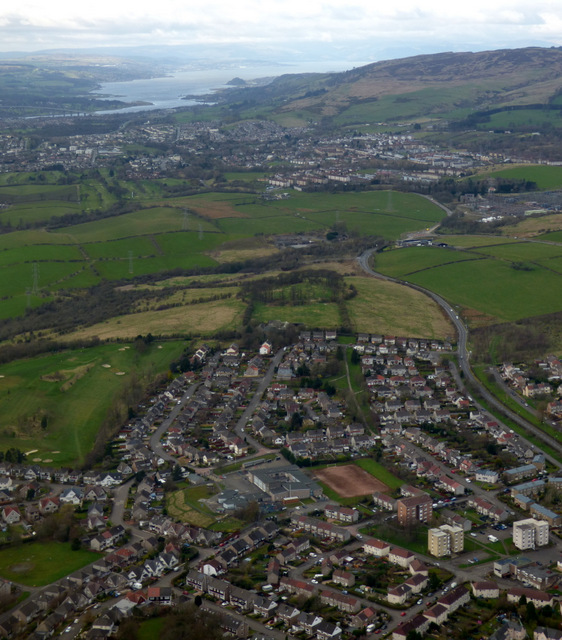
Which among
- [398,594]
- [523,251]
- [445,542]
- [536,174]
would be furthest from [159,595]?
[536,174]

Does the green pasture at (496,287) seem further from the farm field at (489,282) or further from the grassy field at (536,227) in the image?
the grassy field at (536,227)

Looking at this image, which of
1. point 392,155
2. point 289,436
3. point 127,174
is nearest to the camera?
point 289,436

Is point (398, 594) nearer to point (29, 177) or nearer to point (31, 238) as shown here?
point (31, 238)

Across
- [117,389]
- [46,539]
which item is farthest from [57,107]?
[46,539]

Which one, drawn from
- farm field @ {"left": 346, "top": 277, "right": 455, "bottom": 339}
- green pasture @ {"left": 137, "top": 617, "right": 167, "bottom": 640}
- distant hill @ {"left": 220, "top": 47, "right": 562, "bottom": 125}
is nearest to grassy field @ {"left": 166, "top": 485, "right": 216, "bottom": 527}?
green pasture @ {"left": 137, "top": 617, "right": 167, "bottom": 640}

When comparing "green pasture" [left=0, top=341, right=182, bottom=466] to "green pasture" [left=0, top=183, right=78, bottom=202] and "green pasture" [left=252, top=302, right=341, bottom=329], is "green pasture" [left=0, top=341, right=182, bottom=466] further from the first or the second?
"green pasture" [left=0, top=183, right=78, bottom=202]

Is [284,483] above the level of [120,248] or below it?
below

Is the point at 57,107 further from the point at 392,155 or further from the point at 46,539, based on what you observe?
the point at 46,539
